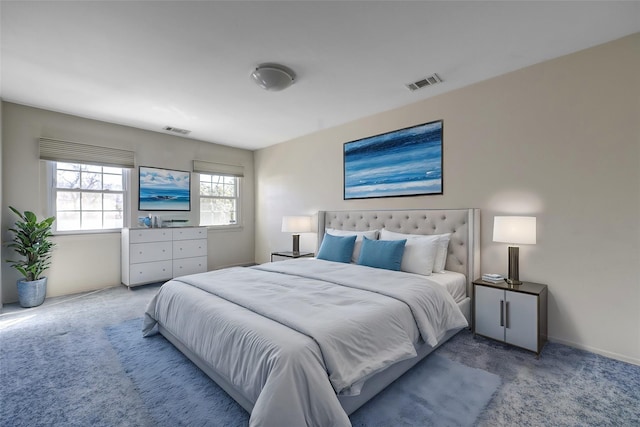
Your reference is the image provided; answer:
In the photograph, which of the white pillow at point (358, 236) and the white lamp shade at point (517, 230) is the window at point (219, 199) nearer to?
the white pillow at point (358, 236)

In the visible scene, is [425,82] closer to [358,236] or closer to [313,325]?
[358,236]

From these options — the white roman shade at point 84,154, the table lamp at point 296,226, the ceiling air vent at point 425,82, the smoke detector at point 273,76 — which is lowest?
the table lamp at point 296,226

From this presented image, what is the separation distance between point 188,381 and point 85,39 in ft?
8.83

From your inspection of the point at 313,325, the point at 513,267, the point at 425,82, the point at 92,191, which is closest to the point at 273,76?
the point at 425,82

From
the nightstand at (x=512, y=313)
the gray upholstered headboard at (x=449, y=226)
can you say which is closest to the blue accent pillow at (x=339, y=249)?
the gray upholstered headboard at (x=449, y=226)

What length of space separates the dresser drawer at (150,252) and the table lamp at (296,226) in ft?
6.15

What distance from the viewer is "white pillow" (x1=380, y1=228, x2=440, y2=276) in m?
2.83

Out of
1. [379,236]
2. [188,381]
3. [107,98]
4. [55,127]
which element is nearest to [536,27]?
[379,236]

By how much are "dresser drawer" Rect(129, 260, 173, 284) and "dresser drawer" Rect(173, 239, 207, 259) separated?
196 millimetres

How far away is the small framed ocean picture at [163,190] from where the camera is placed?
4.63m

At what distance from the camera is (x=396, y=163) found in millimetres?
3650

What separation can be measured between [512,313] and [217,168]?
16.6ft

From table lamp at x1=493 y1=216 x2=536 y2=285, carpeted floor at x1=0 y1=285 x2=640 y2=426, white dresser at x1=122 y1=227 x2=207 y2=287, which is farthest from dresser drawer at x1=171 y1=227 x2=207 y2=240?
table lamp at x1=493 y1=216 x2=536 y2=285

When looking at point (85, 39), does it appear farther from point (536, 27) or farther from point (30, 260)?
point (536, 27)
